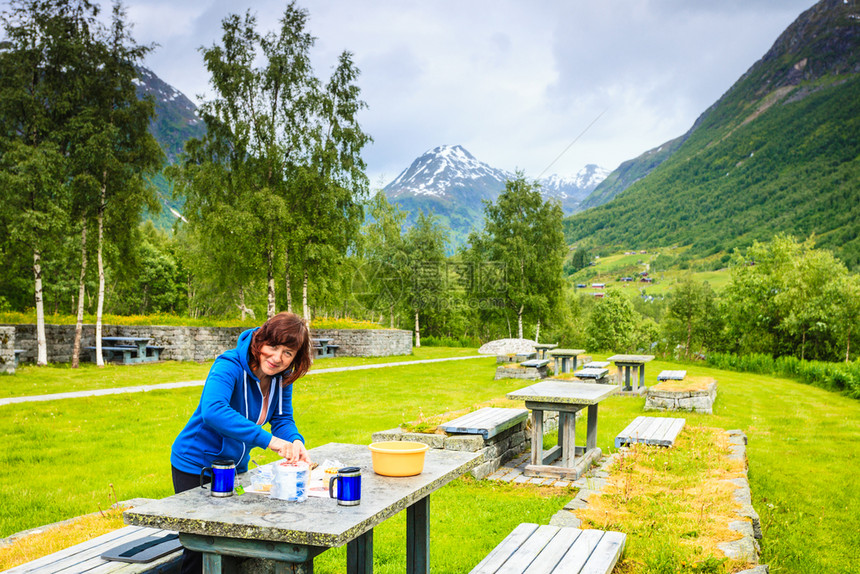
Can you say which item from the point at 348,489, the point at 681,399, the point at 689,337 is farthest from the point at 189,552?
the point at 689,337

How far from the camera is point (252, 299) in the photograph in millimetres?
41469

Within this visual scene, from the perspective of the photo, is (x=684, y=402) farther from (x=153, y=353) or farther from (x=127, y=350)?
(x=153, y=353)

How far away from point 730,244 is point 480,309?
105 m

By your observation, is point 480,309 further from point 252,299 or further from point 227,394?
point 227,394

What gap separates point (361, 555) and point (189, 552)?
34.8 inches

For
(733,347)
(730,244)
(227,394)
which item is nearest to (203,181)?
(227,394)

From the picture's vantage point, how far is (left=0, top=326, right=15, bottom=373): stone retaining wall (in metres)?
14.2

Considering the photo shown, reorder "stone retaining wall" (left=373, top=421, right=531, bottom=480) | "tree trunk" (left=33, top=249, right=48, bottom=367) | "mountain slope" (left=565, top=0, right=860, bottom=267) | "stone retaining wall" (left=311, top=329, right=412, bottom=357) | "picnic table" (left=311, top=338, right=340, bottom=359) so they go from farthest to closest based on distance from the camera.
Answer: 1. "mountain slope" (left=565, top=0, right=860, bottom=267)
2. "stone retaining wall" (left=311, top=329, right=412, bottom=357)
3. "picnic table" (left=311, top=338, right=340, bottom=359)
4. "tree trunk" (left=33, top=249, right=48, bottom=367)
5. "stone retaining wall" (left=373, top=421, right=531, bottom=480)

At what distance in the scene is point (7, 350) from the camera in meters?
14.3

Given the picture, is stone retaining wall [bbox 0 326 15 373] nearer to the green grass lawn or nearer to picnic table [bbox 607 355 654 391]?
the green grass lawn

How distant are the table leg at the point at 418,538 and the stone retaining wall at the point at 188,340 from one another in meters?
15.0

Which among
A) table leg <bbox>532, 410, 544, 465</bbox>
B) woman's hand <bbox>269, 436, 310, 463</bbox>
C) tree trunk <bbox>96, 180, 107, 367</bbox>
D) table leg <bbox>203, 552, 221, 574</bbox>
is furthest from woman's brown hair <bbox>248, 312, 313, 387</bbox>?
tree trunk <bbox>96, 180, 107, 367</bbox>

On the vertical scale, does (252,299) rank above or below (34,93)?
below

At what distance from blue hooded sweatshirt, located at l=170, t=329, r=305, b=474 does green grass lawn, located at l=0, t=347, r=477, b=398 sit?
459 inches
